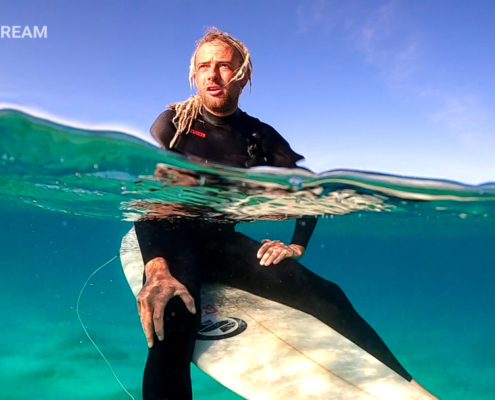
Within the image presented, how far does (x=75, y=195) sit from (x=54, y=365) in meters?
5.18

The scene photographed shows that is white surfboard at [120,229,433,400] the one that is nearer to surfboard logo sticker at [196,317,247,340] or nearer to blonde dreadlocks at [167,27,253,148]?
surfboard logo sticker at [196,317,247,340]

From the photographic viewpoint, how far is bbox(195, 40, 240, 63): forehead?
5.09m

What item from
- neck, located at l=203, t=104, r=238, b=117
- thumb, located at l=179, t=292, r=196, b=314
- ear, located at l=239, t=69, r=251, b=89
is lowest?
thumb, located at l=179, t=292, r=196, b=314

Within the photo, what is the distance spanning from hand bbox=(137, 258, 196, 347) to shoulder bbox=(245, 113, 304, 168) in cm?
242

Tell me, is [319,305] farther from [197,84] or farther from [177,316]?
[197,84]

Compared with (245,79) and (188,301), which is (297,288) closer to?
(188,301)

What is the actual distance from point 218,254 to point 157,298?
190cm

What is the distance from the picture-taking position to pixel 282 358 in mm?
4488

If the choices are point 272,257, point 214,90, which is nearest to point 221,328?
point 272,257

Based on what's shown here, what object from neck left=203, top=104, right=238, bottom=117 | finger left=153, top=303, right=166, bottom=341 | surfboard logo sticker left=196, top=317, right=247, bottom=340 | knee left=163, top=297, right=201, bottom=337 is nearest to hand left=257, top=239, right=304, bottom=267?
surfboard logo sticker left=196, top=317, right=247, bottom=340

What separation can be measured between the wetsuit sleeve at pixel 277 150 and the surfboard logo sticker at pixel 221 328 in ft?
8.45

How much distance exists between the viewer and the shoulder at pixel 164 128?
17.7 feet

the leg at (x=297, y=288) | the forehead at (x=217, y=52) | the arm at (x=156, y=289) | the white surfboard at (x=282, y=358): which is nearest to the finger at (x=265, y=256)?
the leg at (x=297, y=288)

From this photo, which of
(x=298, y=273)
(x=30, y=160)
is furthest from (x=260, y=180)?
(x=30, y=160)
